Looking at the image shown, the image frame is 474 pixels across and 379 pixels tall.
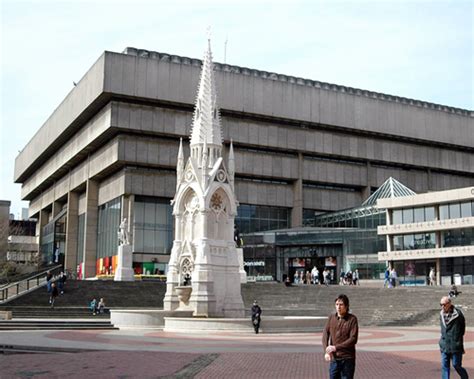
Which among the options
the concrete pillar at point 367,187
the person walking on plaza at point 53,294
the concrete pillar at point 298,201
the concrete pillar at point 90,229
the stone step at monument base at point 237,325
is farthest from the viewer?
the concrete pillar at point 367,187

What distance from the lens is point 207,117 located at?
121 feet

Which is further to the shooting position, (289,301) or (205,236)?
(289,301)

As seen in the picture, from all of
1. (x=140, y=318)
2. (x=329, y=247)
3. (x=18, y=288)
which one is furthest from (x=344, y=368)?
(x=329, y=247)

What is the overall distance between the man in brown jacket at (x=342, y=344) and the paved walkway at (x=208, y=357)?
6.18 m

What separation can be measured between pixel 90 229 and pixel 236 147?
21903mm

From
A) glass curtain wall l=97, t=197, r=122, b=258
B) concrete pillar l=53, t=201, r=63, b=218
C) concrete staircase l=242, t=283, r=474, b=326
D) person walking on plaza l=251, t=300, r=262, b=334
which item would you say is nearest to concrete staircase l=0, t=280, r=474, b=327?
concrete staircase l=242, t=283, r=474, b=326

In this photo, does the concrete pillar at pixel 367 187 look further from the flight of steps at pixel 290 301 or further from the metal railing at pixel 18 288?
the metal railing at pixel 18 288

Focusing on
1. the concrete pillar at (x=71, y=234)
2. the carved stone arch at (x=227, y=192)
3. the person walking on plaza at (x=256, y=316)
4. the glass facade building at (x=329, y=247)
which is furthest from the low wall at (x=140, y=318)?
the concrete pillar at (x=71, y=234)

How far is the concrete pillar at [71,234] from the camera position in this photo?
311ft

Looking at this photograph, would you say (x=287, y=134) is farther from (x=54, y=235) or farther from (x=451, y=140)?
(x=54, y=235)

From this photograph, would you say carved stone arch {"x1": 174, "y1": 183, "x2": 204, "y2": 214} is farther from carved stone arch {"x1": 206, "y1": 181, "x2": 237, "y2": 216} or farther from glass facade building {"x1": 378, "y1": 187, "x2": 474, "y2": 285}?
glass facade building {"x1": 378, "y1": 187, "x2": 474, "y2": 285}

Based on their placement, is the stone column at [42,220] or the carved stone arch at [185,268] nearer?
the carved stone arch at [185,268]

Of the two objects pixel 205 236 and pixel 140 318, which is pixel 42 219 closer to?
pixel 205 236

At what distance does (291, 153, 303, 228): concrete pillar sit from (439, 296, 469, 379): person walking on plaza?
250ft
